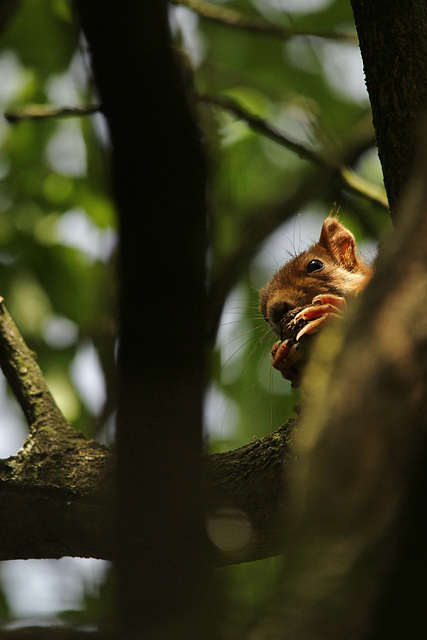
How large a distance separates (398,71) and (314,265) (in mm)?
1596

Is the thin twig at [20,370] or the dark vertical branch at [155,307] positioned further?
the thin twig at [20,370]

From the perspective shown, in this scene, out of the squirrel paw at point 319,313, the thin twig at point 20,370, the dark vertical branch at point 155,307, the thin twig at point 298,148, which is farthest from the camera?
the thin twig at point 298,148

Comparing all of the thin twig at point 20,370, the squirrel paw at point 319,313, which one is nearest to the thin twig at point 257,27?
the squirrel paw at point 319,313

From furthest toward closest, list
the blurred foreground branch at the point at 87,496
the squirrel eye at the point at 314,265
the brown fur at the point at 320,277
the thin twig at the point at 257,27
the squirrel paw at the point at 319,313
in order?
the thin twig at the point at 257,27, the squirrel eye at the point at 314,265, the brown fur at the point at 320,277, the squirrel paw at the point at 319,313, the blurred foreground branch at the point at 87,496

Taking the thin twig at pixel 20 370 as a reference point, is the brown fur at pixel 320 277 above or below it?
above

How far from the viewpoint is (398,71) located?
2.86m

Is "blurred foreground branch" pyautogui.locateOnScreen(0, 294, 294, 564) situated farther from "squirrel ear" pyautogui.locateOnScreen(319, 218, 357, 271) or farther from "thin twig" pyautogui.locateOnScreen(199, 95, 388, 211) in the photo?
"thin twig" pyautogui.locateOnScreen(199, 95, 388, 211)

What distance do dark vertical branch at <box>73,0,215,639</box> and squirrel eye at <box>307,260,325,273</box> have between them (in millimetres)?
2789

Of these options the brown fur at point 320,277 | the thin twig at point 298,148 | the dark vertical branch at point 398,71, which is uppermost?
the thin twig at point 298,148

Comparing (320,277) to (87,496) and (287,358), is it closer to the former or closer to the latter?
(287,358)

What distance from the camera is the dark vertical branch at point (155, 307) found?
1505 mm

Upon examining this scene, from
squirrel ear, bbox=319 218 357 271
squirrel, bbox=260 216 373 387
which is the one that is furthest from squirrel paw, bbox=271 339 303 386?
squirrel ear, bbox=319 218 357 271

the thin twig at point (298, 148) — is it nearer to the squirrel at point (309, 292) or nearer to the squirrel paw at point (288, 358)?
the squirrel at point (309, 292)

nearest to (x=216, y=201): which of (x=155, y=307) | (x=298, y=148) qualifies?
(x=298, y=148)
